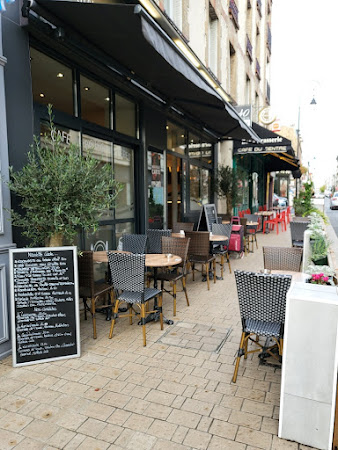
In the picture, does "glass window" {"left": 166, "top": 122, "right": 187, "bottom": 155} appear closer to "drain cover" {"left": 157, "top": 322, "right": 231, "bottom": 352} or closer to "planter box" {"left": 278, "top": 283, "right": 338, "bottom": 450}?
"drain cover" {"left": 157, "top": 322, "right": 231, "bottom": 352}

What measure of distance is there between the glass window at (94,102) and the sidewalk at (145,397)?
12.2ft

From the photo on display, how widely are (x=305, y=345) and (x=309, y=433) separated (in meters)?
0.66

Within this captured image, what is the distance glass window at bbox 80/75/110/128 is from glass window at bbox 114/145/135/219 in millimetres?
724

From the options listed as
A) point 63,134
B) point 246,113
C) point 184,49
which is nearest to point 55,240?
point 63,134

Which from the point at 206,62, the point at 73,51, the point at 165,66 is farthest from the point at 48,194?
the point at 206,62

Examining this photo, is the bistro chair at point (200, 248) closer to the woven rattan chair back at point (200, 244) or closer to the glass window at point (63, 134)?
the woven rattan chair back at point (200, 244)

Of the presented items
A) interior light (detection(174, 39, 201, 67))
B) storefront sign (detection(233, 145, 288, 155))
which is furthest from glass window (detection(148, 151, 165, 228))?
storefront sign (detection(233, 145, 288, 155))

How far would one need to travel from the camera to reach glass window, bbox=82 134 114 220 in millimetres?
5777

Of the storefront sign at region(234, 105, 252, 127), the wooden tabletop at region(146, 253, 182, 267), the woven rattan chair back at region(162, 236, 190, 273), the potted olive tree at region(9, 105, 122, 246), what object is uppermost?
the storefront sign at region(234, 105, 252, 127)

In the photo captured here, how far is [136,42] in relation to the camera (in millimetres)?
4430

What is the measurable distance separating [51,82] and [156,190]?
Answer: 3865mm

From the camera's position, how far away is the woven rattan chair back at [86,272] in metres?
4.17

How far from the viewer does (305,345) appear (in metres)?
2.40

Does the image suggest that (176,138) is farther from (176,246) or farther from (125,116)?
(176,246)
